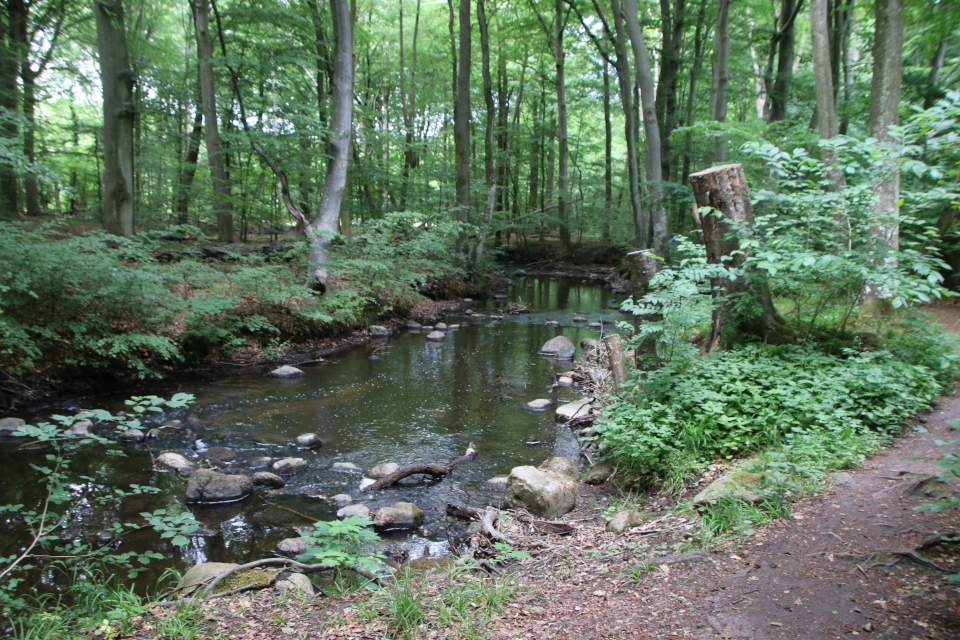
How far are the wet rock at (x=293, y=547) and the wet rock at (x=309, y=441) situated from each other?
2043 mm

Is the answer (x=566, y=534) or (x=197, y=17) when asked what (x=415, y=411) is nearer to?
(x=566, y=534)

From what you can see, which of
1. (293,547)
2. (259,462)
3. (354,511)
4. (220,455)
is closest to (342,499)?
(354,511)

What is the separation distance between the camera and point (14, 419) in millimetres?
5773

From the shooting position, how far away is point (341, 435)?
6.28 m

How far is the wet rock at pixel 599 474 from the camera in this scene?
4.75 m

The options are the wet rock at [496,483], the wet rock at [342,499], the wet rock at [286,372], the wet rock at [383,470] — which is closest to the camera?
the wet rock at [342,499]

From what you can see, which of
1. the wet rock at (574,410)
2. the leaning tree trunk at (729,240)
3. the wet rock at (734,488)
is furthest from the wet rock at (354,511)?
the leaning tree trunk at (729,240)

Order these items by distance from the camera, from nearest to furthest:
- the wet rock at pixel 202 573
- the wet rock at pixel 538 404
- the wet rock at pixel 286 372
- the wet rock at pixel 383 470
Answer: the wet rock at pixel 202 573, the wet rock at pixel 383 470, the wet rock at pixel 538 404, the wet rock at pixel 286 372

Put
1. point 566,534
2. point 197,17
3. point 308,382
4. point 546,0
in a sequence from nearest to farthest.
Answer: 1. point 566,534
2. point 308,382
3. point 197,17
4. point 546,0

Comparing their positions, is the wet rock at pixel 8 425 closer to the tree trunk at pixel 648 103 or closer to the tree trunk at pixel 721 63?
the tree trunk at pixel 648 103

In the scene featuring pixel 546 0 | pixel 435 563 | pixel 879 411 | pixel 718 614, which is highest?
pixel 546 0

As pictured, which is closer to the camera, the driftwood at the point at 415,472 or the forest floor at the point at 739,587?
the forest floor at the point at 739,587

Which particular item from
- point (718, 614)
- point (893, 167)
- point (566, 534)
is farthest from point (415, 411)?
point (893, 167)

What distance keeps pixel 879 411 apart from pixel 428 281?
1274 cm
